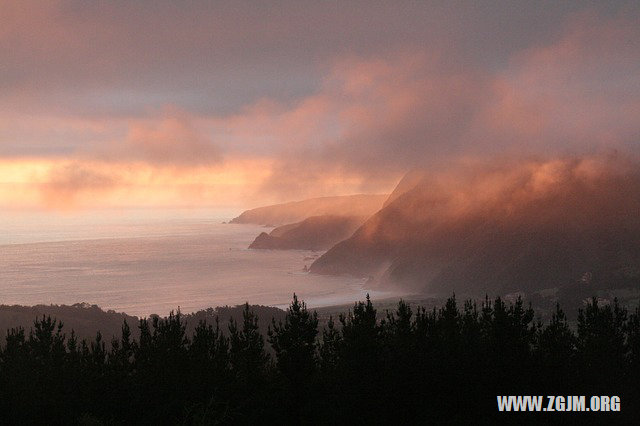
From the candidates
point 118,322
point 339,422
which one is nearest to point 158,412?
point 339,422

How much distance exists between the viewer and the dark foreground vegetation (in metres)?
46.8

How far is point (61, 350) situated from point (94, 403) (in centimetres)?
1160

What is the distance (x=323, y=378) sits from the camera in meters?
50.2

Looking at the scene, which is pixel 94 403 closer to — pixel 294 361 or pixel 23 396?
pixel 23 396

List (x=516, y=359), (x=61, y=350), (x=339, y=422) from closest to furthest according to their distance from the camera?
1. (x=339, y=422)
2. (x=516, y=359)
3. (x=61, y=350)

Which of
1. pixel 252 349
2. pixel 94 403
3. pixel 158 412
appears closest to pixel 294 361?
pixel 252 349

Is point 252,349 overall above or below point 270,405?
above

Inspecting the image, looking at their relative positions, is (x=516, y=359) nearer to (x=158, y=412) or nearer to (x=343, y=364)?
(x=343, y=364)

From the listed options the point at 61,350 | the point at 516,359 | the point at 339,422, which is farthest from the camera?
the point at 61,350

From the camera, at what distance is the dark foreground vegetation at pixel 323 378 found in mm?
46844

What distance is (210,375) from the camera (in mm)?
51062

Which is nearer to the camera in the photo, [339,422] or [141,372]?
[339,422]

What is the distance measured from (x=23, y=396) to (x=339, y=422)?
82.1 ft

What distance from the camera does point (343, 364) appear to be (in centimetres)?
5044
